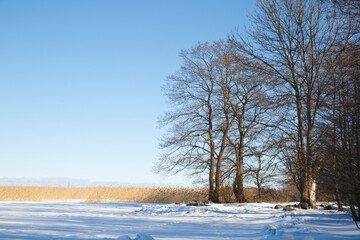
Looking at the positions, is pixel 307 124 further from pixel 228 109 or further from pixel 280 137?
pixel 228 109

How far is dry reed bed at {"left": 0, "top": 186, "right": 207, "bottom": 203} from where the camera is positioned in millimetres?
21422

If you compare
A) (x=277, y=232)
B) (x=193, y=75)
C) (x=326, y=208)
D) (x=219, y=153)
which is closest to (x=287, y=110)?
(x=326, y=208)

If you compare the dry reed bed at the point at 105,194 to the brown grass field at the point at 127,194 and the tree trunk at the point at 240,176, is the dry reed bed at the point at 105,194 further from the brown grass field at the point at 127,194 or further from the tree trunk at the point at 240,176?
the tree trunk at the point at 240,176

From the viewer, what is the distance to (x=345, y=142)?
6840 millimetres

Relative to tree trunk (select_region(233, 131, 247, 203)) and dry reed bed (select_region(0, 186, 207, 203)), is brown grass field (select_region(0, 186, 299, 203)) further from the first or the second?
tree trunk (select_region(233, 131, 247, 203))

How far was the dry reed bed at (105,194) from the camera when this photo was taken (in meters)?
21.4

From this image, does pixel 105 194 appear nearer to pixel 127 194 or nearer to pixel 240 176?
pixel 127 194

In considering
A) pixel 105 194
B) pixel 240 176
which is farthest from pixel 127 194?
pixel 240 176

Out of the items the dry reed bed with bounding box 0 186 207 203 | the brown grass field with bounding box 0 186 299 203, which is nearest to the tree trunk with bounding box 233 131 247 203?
the brown grass field with bounding box 0 186 299 203

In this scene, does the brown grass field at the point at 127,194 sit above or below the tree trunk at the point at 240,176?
below

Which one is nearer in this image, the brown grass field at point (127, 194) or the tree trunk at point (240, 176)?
the tree trunk at point (240, 176)

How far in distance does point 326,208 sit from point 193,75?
10.6 meters

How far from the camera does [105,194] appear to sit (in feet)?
80.4

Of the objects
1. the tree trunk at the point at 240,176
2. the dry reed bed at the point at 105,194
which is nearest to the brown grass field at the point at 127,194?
the dry reed bed at the point at 105,194
